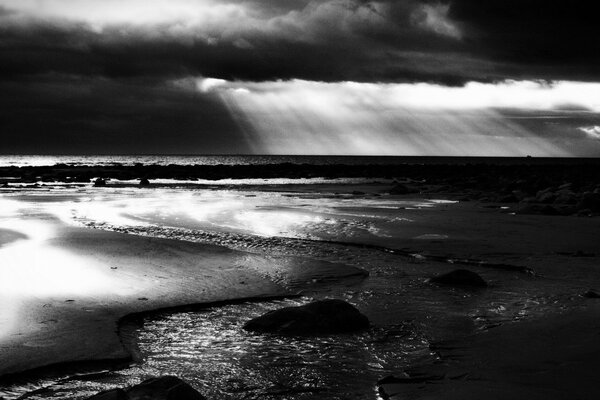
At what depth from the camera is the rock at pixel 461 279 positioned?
294 inches

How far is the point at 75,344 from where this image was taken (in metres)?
4.92

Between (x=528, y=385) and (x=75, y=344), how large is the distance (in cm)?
369

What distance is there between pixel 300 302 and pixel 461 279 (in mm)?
2256

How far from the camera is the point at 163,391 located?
3.59 meters

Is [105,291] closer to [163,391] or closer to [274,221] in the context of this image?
[163,391]

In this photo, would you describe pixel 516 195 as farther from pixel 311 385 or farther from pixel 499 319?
pixel 311 385

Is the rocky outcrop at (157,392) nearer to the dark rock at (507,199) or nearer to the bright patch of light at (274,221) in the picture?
the bright patch of light at (274,221)

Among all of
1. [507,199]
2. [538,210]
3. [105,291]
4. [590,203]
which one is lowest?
[105,291]

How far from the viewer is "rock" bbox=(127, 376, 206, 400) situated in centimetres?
355

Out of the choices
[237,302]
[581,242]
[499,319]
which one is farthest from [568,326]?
[581,242]

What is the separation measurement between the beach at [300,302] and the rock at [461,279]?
0.63ft

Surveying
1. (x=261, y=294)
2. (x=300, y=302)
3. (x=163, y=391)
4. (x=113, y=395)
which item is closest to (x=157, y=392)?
(x=163, y=391)

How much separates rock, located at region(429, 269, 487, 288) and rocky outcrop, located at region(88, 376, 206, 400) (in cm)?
458

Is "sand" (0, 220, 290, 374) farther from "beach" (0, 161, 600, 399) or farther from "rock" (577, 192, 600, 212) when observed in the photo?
"rock" (577, 192, 600, 212)
